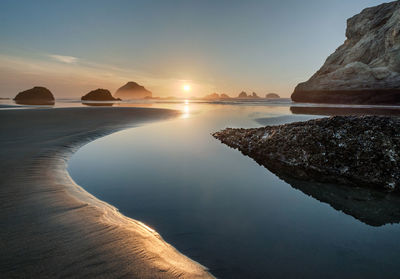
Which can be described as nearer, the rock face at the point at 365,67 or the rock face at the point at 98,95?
the rock face at the point at 365,67

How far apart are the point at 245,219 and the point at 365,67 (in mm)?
47495

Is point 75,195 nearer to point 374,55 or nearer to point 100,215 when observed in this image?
point 100,215

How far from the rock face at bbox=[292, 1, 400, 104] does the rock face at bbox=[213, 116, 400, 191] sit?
125ft

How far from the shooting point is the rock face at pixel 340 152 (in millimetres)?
4422

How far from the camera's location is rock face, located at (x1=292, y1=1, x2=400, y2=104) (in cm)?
3297

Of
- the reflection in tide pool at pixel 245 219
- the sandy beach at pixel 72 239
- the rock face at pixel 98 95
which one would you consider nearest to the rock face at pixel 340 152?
the reflection in tide pool at pixel 245 219

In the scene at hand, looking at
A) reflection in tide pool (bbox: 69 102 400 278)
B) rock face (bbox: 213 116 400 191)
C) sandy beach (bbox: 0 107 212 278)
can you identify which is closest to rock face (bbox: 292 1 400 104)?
rock face (bbox: 213 116 400 191)

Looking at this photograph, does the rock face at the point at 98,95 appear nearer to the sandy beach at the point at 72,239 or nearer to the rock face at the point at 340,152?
the sandy beach at the point at 72,239

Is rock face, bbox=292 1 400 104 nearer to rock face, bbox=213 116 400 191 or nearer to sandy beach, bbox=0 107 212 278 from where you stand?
rock face, bbox=213 116 400 191

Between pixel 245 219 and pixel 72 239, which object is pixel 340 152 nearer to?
pixel 245 219

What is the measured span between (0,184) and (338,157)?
7384 millimetres

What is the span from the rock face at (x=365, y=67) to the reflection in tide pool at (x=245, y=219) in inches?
1637

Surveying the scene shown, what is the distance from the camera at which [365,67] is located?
36.1 metres

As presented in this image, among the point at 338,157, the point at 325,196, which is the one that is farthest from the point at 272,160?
the point at 325,196
